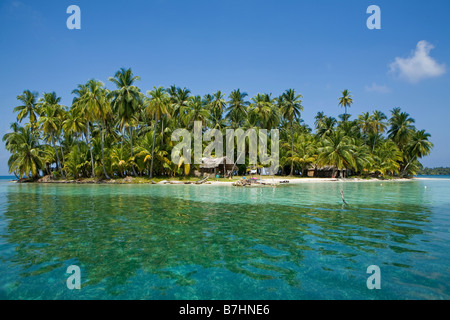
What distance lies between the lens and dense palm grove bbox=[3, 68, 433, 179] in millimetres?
38344

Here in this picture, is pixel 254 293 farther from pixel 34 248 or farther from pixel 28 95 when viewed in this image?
pixel 28 95

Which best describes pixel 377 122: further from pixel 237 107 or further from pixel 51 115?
pixel 51 115

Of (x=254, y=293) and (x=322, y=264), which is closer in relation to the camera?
(x=254, y=293)

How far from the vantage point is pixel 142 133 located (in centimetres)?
4844

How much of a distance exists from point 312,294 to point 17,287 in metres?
5.78

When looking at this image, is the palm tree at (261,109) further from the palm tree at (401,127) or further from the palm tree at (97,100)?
the palm tree at (401,127)

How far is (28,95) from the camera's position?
44.2 metres

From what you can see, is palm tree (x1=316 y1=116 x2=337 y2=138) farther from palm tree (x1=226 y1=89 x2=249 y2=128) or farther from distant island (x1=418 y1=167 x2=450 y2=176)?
distant island (x1=418 y1=167 x2=450 y2=176)

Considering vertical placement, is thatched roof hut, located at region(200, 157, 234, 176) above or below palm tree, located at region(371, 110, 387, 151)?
below

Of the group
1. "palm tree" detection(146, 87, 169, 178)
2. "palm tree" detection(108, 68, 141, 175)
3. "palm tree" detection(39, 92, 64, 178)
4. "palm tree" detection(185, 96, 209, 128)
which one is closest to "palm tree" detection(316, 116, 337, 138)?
"palm tree" detection(185, 96, 209, 128)

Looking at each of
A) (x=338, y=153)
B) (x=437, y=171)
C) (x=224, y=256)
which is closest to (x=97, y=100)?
(x=224, y=256)
